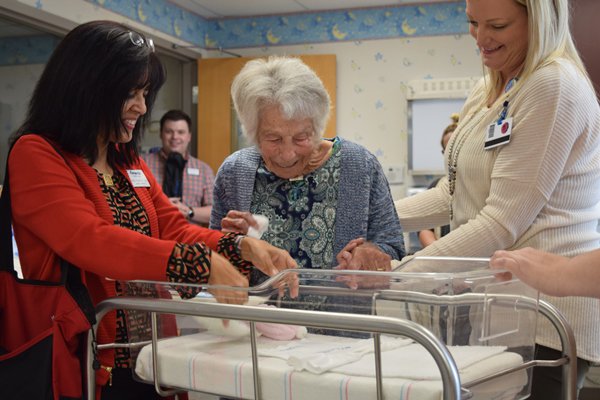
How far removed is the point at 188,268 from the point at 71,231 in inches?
8.3

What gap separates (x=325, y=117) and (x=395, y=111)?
4387mm

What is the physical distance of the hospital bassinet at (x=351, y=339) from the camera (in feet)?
3.27

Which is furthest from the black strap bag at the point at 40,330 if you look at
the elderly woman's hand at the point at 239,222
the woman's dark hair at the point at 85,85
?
the elderly woman's hand at the point at 239,222

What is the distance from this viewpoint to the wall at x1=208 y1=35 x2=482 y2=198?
5.95 metres

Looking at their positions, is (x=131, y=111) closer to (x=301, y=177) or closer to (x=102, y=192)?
(x=102, y=192)

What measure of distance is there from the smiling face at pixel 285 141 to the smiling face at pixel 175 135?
11.2 ft

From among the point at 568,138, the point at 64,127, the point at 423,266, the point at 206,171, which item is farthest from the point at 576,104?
the point at 206,171

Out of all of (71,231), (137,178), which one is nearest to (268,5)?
(137,178)

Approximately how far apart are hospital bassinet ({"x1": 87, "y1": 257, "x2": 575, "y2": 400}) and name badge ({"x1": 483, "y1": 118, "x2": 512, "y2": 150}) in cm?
38

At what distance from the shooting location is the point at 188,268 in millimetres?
1202

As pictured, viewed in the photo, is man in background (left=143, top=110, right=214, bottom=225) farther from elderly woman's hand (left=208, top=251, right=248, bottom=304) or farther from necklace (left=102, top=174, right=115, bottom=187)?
elderly woman's hand (left=208, top=251, right=248, bottom=304)

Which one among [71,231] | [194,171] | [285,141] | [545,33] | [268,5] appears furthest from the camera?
[268,5]

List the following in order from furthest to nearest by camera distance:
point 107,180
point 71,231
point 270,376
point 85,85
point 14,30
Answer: point 14,30 → point 107,180 → point 85,85 → point 71,231 → point 270,376

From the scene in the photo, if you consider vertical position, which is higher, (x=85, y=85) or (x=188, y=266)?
(x=85, y=85)
